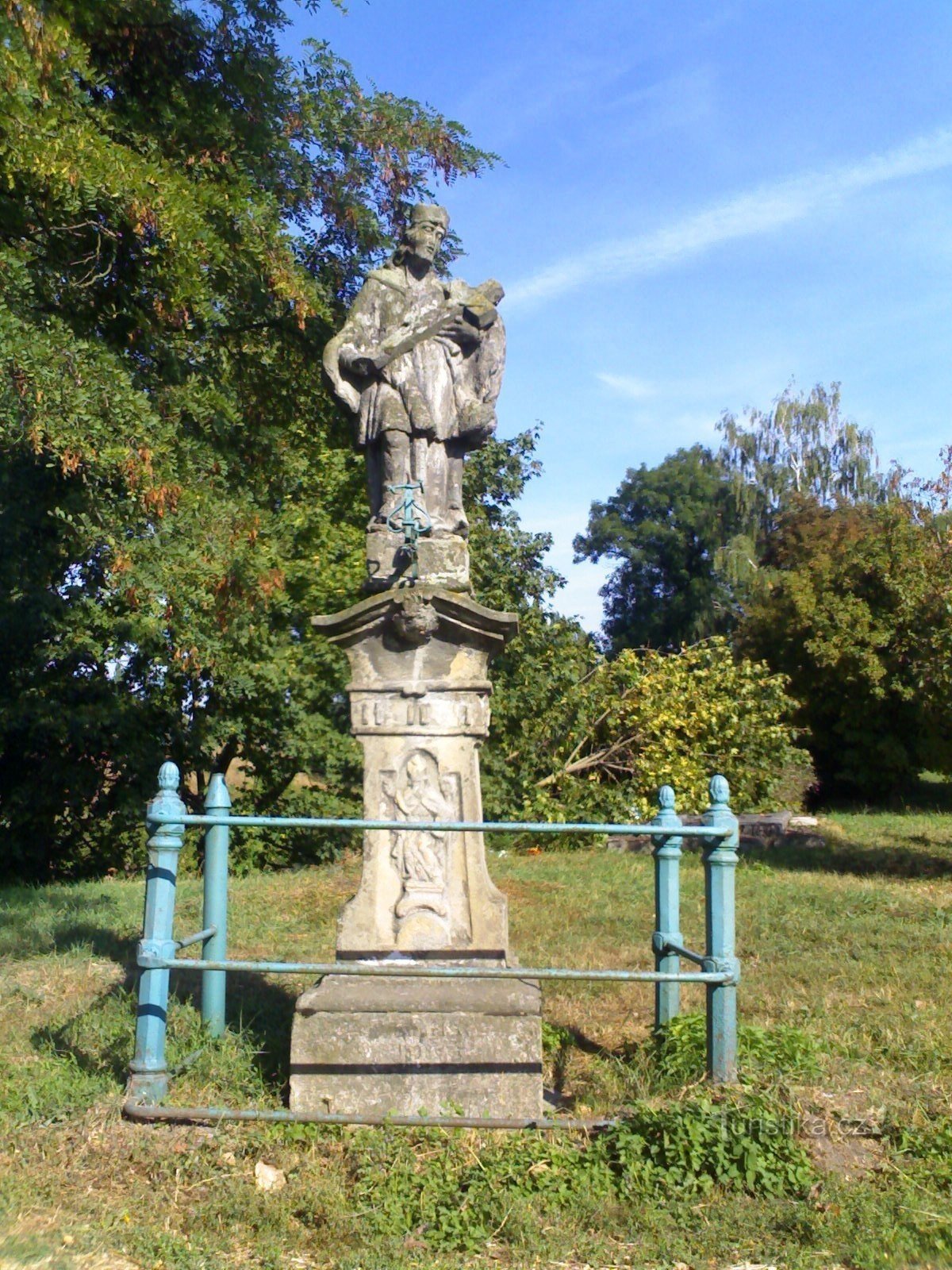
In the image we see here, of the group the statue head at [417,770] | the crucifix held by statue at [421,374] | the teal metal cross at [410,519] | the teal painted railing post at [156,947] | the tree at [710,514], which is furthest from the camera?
the tree at [710,514]

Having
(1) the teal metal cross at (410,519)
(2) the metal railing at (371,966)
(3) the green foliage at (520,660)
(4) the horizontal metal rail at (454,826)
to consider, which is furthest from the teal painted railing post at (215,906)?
(3) the green foliage at (520,660)

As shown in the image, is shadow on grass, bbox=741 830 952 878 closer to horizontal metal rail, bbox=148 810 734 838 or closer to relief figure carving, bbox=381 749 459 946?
relief figure carving, bbox=381 749 459 946

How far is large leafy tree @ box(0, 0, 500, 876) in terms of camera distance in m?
7.95

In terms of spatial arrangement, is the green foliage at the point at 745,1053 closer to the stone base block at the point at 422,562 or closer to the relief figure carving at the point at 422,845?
the relief figure carving at the point at 422,845

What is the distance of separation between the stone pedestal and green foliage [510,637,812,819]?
969 cm

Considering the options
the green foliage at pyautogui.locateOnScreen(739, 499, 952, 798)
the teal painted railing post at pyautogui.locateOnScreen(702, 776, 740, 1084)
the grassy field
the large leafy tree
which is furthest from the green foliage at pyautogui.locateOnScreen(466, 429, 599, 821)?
the teal painted railing post at pyautogui.locateOnScreen(702, 776, 740, 1084)

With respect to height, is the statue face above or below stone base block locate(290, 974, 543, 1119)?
above

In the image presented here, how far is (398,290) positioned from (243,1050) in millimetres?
3460

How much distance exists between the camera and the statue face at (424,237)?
17.7ft

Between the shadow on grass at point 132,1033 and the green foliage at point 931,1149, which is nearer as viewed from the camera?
the green foliage at point 931,1149

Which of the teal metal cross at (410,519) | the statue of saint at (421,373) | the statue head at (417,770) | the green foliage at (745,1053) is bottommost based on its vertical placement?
the green foliage at (745,1053)

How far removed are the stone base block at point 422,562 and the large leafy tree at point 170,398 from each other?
331cm

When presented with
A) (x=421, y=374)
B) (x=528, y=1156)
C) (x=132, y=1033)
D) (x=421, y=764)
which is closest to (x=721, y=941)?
(x=528, y=1156)

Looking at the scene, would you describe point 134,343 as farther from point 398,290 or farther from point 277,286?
point 398,290
